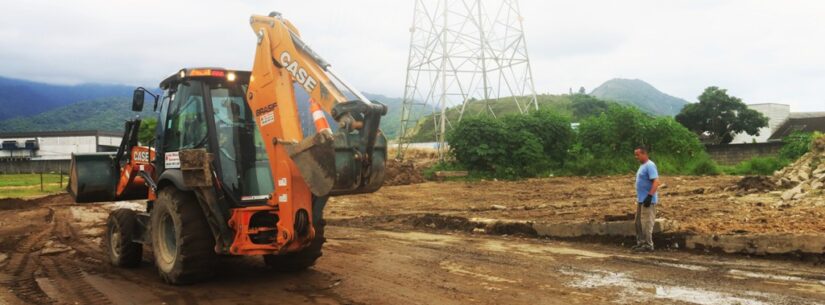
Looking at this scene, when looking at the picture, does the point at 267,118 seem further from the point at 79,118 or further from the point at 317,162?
the point at 79,118

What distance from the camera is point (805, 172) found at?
1766 cm

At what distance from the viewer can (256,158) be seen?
7.24 meters

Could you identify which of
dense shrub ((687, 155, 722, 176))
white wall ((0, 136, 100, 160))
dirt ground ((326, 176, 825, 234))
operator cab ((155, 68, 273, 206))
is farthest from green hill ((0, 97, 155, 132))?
operator cab ((155, 68, 273, 206))

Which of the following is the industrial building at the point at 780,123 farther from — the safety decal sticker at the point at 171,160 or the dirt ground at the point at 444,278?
the safety decal sticker at the point at 171,160

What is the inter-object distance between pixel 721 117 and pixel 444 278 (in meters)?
54.0

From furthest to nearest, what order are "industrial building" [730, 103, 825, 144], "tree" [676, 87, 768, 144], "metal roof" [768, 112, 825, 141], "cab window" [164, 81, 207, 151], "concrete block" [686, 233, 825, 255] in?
"metal roof" [768, 112, 825, 141] < "industrial building" [730, 103, 825, 144] < "tree" [676, 87, 768, 144] < "concrete block" [686, 233, 825, 255] < "cab window" [164, 81, 207, 151]

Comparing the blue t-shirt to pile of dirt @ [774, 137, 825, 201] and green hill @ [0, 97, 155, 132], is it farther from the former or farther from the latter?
green hill @ [0, 97, 155, 132]

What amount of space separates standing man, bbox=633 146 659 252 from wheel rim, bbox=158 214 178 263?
22.4ft

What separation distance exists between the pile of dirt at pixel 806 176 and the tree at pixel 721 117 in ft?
123

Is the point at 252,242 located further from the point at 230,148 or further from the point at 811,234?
the point at 811,234

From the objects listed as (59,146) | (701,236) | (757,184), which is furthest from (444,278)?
(59,146)

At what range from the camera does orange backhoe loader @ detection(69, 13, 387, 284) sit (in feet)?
20.1

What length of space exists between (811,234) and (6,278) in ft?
35.5

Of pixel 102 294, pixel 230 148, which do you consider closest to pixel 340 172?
pixel 230 148
